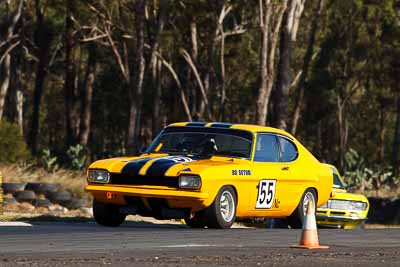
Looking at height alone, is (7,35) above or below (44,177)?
above

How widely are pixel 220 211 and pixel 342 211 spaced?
598 centimetres

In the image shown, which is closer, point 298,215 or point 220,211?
point 220,211

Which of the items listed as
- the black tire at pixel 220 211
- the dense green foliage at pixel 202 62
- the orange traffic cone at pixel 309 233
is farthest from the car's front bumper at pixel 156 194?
the dense green foliage at pixel 202 62

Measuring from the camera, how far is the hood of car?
14.2m

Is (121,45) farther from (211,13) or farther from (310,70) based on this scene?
(310,70)

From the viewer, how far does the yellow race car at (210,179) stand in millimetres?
14242

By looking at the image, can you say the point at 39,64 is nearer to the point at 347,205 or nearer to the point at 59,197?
the point at 59,197

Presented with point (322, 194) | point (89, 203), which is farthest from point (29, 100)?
point (322, 194)

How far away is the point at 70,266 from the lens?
9.31m

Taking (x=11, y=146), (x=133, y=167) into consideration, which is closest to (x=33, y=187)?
(x=133, y=167)

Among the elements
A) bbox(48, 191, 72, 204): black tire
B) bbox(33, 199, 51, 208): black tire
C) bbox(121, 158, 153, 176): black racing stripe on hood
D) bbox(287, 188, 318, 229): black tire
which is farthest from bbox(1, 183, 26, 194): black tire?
bbox(121, 158, 153, 176): black racing stripe on hood

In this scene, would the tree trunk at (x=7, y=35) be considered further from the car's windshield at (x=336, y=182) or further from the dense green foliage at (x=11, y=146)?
the car's windshield at (x=336, y=182)

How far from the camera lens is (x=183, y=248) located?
448 inches

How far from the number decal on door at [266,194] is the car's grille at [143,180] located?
1.57m
